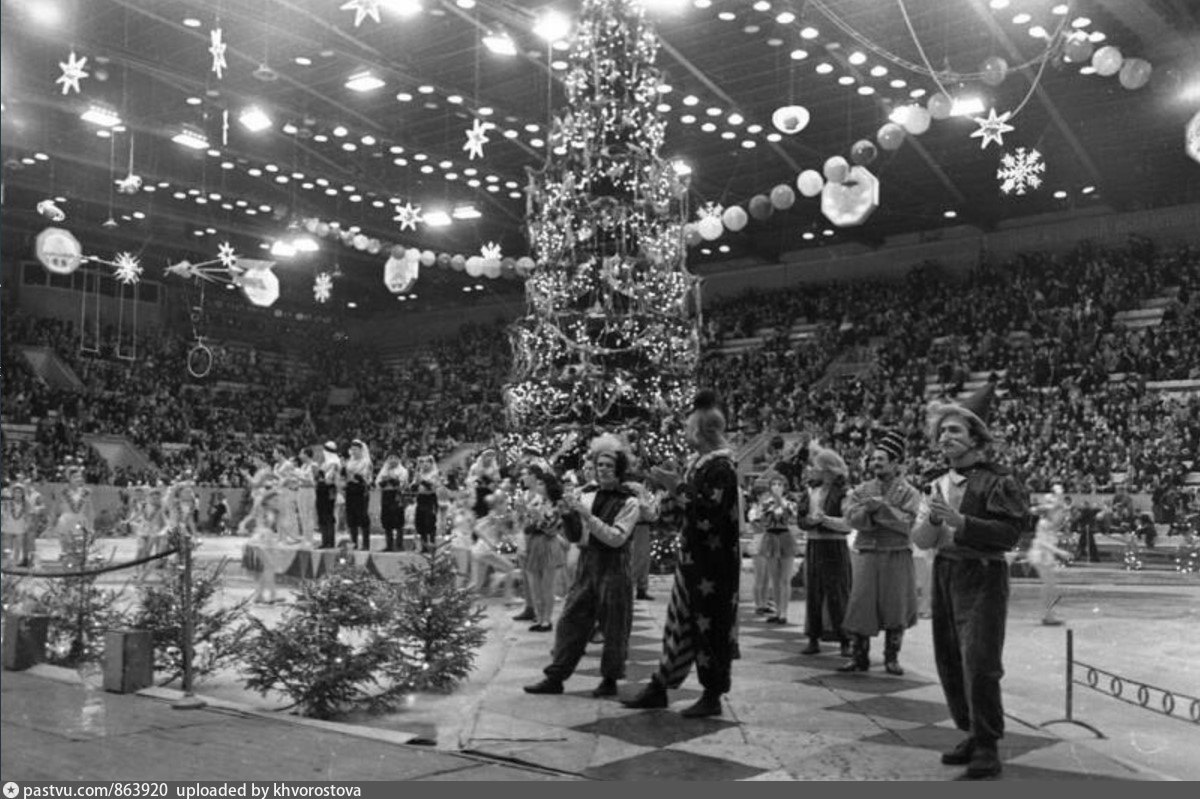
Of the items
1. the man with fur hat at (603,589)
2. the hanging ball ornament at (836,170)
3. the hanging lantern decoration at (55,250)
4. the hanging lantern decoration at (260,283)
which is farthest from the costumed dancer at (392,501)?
the man with fur hat at (603,589)

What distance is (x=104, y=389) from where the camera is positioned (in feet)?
78.9

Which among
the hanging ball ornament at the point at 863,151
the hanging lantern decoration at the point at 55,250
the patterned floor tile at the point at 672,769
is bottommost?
the patterned floor tile at the point at 672,769

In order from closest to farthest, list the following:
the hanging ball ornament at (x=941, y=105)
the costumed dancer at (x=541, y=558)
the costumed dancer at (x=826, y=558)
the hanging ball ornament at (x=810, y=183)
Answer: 1. the costumed dancer at (x=826, y=558)
2. the costumed dancer at (x=541, y=558)
3. the hanging ball ornament at (x=941, y=105)
4. the hanging ball ornament at (x=810, y=183)

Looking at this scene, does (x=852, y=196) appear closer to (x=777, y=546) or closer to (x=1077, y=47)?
(x=1077, y=47)

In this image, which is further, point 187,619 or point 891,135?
point 891,135

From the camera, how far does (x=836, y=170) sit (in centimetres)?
1334

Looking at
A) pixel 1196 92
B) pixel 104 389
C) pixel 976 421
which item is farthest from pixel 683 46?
pixel 976 421

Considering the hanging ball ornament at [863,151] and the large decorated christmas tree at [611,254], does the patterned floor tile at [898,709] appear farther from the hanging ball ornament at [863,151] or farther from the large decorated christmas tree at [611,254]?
the hanging ball ornament at [863,151]

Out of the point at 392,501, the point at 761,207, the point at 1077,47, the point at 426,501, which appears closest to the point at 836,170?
the point at 761,207

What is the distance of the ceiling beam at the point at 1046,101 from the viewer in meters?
16.4

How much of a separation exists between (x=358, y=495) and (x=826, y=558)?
28.1 ft

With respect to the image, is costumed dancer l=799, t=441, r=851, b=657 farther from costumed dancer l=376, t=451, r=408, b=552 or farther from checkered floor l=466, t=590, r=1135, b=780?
costumed dancer l=376, t=451, r=408, b=552

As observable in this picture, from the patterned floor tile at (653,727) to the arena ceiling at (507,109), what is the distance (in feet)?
22.6

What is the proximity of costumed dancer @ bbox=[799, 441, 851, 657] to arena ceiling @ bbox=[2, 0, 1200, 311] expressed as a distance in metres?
5.46
